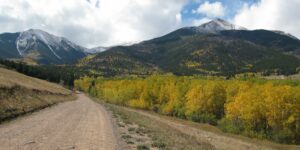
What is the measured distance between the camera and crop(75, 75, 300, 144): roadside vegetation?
2859 inches

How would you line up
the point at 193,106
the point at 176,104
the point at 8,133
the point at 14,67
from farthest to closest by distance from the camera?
the point at 14,67 → the point at 176,104 → the point at 193,106 → the point at 8,133

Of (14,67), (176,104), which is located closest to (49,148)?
(176,104)

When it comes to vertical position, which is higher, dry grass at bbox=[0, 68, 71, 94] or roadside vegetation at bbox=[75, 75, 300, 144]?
dry grass at bbox=[0, 68, 71, 94]

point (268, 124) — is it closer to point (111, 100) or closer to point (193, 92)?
point (193, 92)

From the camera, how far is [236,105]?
82.8 m

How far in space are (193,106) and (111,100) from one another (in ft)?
218

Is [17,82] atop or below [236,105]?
atop

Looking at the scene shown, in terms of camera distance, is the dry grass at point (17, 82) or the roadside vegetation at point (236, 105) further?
the roadside vegetation at point (236, 105)

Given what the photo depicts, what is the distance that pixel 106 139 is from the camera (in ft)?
98.3

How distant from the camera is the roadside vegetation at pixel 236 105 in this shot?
72.6 m

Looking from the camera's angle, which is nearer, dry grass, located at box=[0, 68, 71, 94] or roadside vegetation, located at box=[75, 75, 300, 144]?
dry grass, located at box=[0, 68, 71, 94]

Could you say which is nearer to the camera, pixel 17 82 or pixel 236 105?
pixel 236 105

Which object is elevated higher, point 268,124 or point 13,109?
point 13,109

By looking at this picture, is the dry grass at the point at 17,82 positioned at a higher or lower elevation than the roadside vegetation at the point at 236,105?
higher
